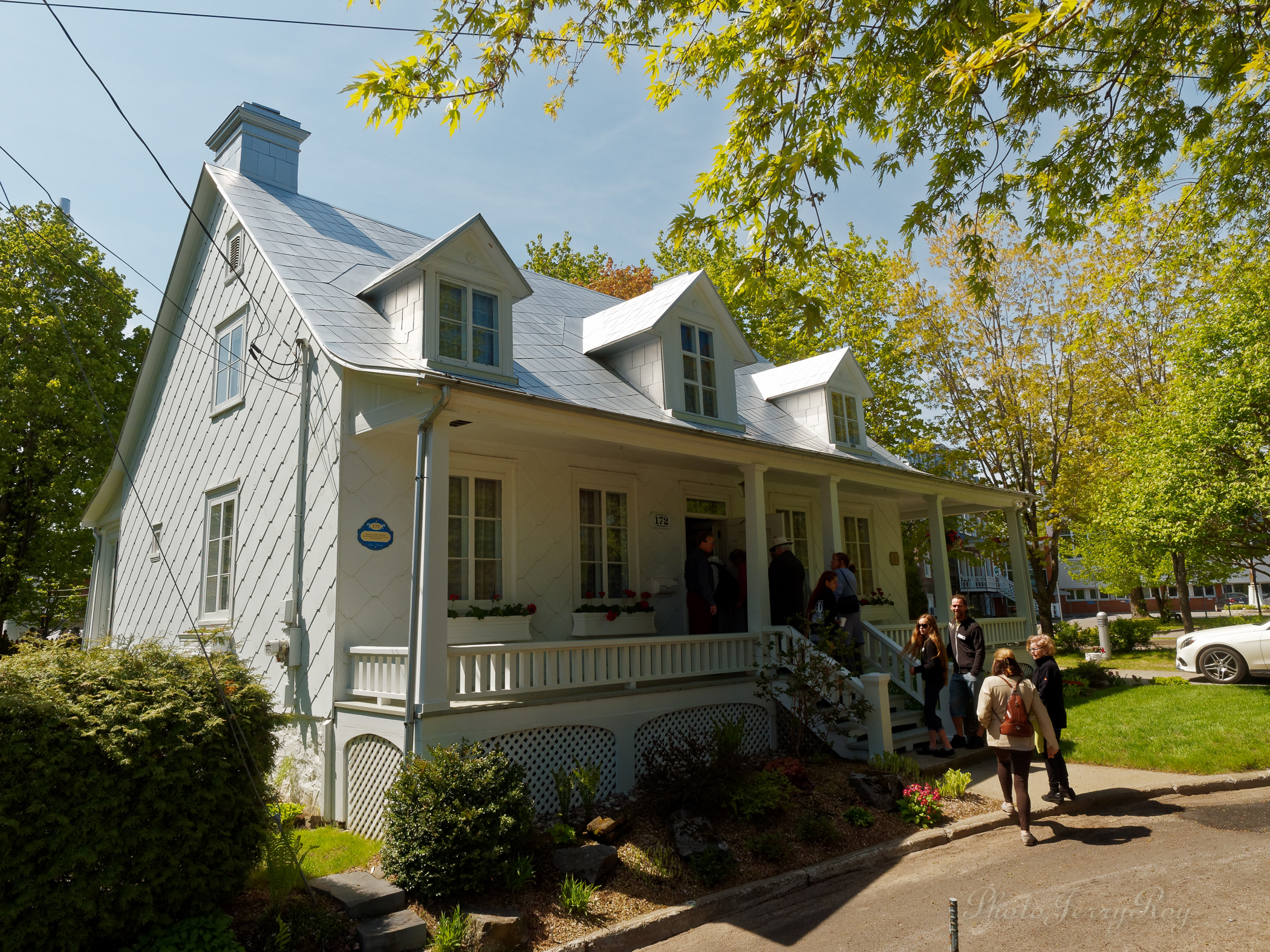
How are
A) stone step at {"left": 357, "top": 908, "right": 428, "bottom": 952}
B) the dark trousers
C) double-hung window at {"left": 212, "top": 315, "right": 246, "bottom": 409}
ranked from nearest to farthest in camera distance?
stone step at {"left": 357, "top": 908, "right": 428, "bottom": 952} < the dark trousers < double-hung window at {"left": 212, "top": 315, "right": 246, "bottom": 409}

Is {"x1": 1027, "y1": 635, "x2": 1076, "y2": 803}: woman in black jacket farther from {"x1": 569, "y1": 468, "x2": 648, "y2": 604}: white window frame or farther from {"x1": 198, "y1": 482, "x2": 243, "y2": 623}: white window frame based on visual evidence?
{"x1": 198, "y1": 482, "x2": 243, "y2": 623}: white window frame

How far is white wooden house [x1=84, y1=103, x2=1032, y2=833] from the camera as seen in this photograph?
796 cm

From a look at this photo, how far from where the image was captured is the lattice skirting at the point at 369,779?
7.51 meters

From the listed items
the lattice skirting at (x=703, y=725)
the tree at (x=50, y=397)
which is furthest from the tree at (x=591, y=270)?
the lattice skirting at (x=703, y=725)

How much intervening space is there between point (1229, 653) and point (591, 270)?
83.0 feet

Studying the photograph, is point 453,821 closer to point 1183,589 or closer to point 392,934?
point 392,934

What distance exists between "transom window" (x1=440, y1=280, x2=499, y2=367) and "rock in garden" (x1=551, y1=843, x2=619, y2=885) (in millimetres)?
5465

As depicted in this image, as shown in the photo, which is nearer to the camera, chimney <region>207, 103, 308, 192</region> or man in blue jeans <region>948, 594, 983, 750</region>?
man in blue jeans <region>948, 594, 983, 750</region>

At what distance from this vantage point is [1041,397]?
24625 millimetres

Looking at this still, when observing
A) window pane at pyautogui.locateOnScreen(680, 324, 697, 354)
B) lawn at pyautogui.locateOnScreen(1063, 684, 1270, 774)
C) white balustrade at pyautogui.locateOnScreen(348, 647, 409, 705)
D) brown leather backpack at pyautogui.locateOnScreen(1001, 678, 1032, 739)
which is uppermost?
window pane at pyautogui.locateOnScreen(680, 324, 697, 354)

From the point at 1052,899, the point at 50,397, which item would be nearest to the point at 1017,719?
the point at 1052,899

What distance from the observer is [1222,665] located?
51.8 ft

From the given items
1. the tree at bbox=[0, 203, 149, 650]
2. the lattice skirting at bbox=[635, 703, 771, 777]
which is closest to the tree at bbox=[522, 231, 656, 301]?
the tree at bbox=[0, 203, 149, 650]

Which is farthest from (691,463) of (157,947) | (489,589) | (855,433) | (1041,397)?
(1041,397)
